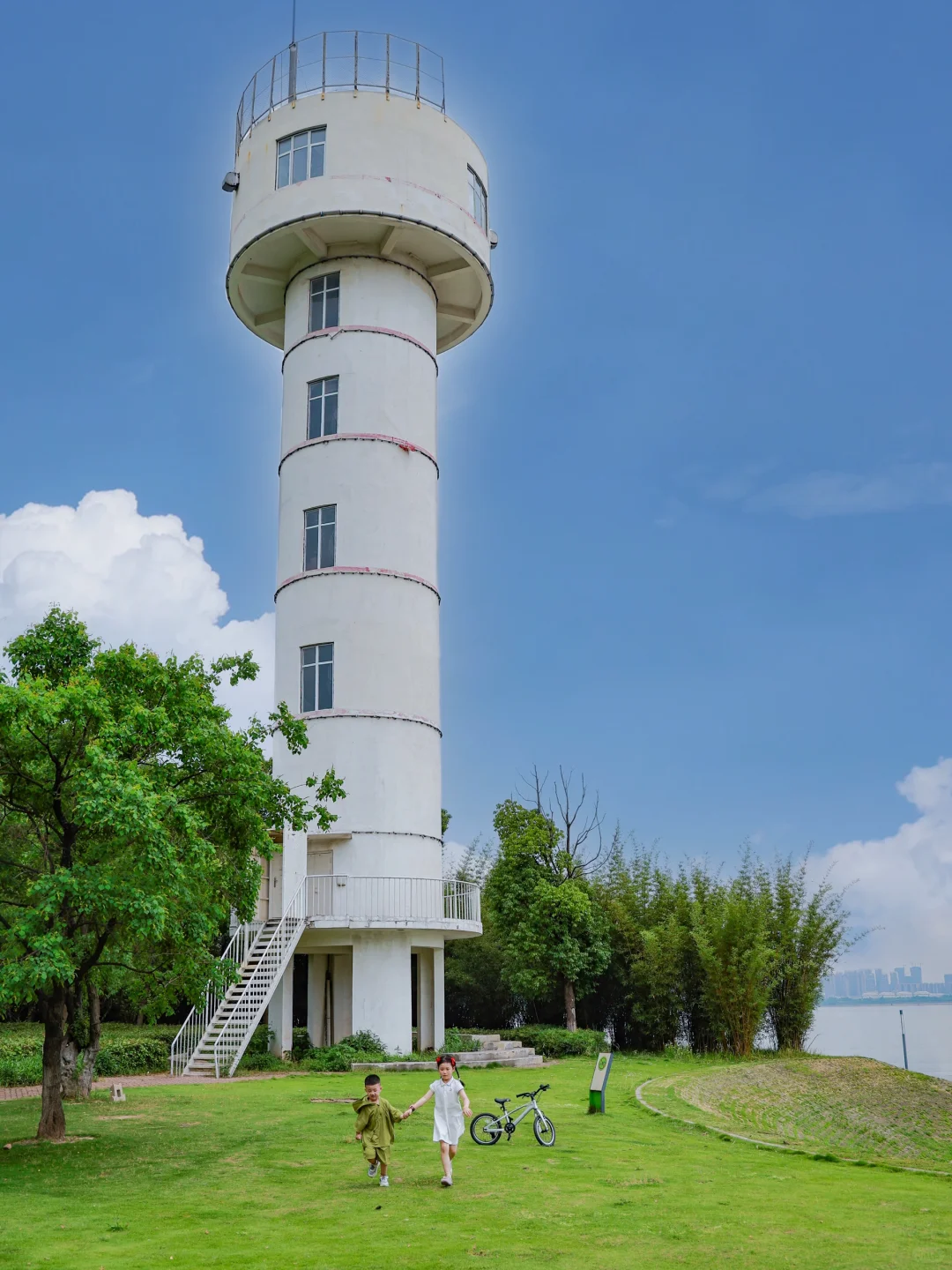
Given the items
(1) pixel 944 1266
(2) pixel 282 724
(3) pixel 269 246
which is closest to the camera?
(1) pixel 944 1266

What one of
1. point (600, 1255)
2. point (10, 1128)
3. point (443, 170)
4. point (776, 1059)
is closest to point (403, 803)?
point (776, 1059)

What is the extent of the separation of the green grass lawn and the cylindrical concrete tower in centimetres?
988

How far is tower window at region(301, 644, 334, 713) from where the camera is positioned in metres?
26.5

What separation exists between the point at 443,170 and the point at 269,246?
464 centimetres

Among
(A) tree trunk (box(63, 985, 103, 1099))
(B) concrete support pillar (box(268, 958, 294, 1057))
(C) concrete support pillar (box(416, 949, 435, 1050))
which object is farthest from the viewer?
(C) concrete support pillar (box(416, 949, 435, 1050))

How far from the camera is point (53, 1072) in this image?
13.7 metres

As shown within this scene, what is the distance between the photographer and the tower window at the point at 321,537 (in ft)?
89.5

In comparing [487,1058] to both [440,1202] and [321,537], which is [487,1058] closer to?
[321,537]

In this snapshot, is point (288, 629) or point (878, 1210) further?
point (288, 629)

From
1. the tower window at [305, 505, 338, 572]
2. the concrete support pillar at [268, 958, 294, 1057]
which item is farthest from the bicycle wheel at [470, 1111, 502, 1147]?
the tower window at [305, 505, 338, 572]

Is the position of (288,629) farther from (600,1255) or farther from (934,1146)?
(600,1255)

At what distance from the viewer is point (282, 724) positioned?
16.0m

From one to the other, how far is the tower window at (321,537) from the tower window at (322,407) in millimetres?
1886

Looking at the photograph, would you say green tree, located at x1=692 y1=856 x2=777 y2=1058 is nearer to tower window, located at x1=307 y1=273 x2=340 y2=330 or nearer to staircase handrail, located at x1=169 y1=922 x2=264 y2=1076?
staircase handrail, located at x1=169 y1=922 x2=264 y2=1076
